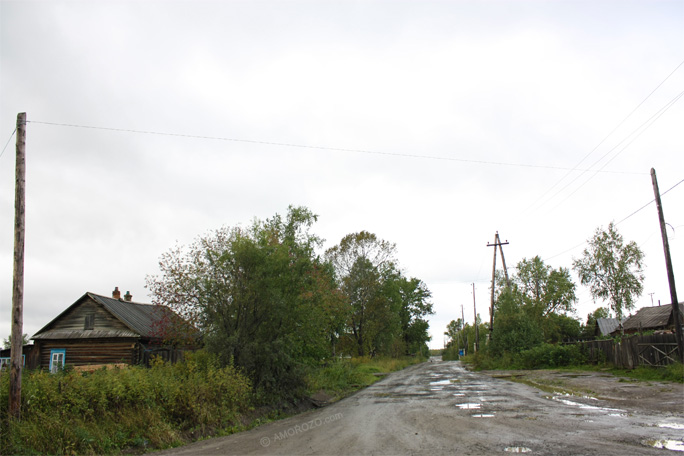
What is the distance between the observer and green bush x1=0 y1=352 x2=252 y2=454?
8859mm

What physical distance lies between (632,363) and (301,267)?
20.3 m

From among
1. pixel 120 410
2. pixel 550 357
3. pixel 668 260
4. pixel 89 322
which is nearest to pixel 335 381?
pixel 89 322

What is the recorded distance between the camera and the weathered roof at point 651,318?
1889 inches

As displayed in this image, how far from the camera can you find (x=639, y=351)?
25031 millimetres

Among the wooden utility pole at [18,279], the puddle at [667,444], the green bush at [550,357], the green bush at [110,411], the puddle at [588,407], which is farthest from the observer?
the green bush at [550,357]

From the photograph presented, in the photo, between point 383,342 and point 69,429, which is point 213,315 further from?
point 383,342

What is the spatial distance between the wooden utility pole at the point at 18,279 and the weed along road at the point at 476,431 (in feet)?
10.9

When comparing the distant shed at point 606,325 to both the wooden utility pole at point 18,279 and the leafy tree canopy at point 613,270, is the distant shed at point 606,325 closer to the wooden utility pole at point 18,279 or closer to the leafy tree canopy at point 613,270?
the leafy tree canopy at point 613,270

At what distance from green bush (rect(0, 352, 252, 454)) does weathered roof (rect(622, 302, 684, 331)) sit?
1934 inches

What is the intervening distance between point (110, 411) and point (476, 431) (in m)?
7.66

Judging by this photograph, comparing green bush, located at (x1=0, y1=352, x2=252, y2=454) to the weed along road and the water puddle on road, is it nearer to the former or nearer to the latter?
the weed along road

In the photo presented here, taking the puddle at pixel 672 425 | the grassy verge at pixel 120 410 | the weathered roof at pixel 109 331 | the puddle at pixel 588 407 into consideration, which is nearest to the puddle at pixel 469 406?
the puddle at pixel 588 407

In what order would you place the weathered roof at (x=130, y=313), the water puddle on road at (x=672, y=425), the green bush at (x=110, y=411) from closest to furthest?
1. the green bush at (x=110, y=411)
2. the water puddle on road at (x=672, y=425)
3. the weathered roof at (x=130, y=313)

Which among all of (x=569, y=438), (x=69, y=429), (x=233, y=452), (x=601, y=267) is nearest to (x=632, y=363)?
(x=601, y=267)
